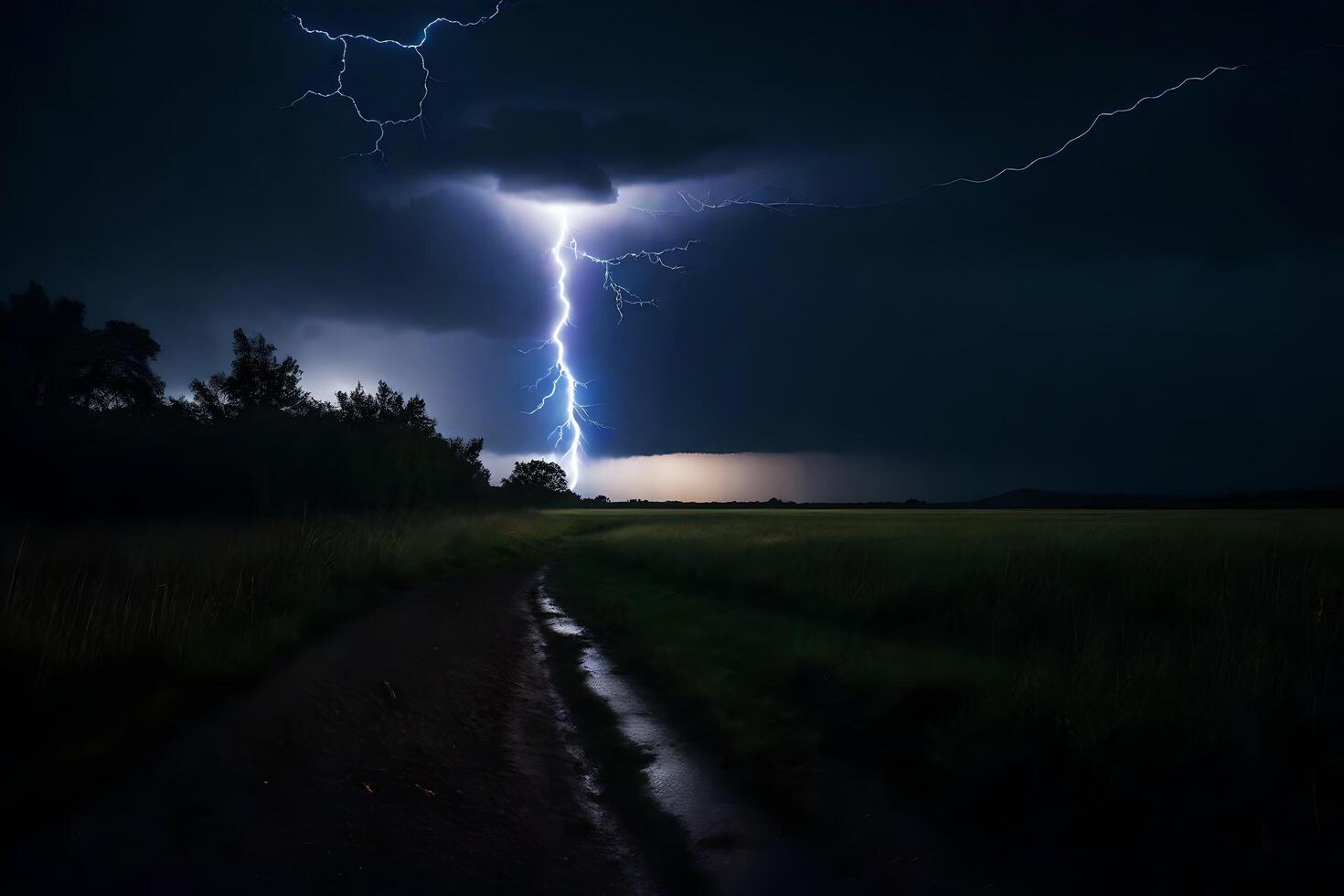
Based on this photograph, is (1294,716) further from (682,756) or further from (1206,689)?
(682,756)

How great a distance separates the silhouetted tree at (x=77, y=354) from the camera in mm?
34750

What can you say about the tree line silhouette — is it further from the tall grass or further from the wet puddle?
the wet puddle

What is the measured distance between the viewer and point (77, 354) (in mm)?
35000

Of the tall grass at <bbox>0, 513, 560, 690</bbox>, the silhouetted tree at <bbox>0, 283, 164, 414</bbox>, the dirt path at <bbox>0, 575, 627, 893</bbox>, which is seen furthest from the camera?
the silhouetted tree at <bbox>0, 283, 164, 414</bbox>

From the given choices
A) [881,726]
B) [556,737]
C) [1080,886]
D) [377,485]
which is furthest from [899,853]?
[377,485]

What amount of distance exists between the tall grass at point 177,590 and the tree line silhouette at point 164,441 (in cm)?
360

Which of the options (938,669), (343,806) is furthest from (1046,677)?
(343,806)

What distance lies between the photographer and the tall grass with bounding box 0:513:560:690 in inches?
243

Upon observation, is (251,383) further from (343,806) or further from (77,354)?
(343,806)

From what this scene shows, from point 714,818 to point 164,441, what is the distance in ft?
86.8

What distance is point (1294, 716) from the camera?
4.64 metres

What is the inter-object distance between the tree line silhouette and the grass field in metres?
17.3

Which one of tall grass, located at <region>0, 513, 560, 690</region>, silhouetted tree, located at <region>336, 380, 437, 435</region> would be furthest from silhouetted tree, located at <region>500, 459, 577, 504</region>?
tall grass, located at <region>0, 513, 560, 690</region>

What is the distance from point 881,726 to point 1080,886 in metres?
2.30
